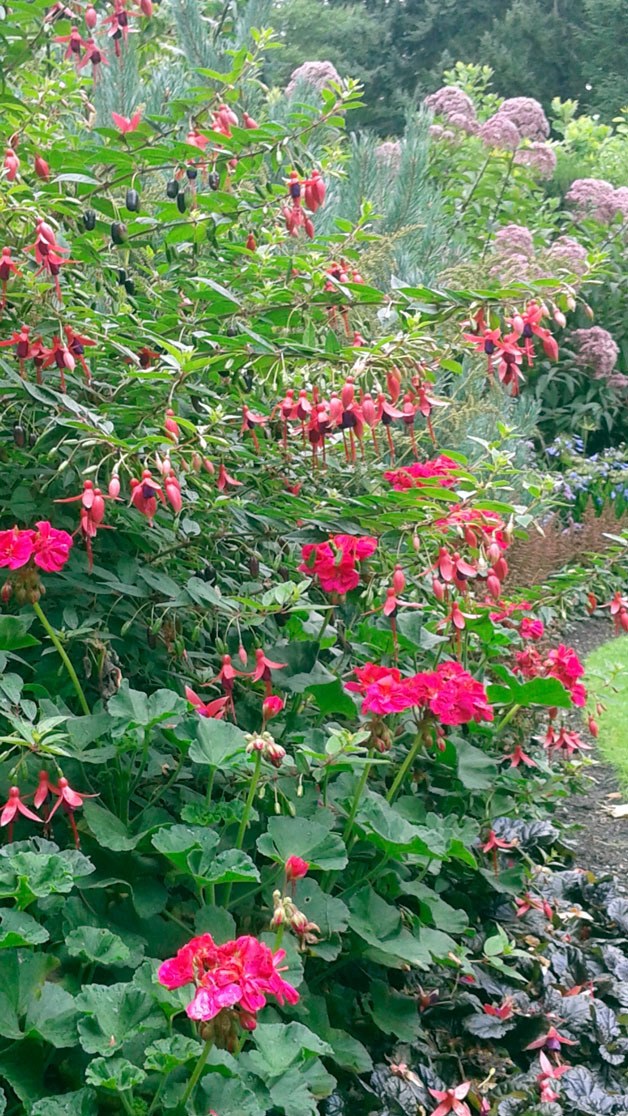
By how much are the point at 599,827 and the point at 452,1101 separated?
138 centimetres

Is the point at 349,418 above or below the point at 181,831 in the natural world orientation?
above

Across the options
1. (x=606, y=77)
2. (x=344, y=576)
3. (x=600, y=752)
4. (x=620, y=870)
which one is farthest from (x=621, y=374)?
(x=606, y=77)

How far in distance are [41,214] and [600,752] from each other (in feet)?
8.97

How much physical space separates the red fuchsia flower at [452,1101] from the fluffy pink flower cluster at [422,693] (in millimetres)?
632

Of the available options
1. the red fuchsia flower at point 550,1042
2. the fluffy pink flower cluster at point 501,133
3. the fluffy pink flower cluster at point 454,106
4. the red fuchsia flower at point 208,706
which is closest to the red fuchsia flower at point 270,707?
the red fuchsia flower at point 208,706

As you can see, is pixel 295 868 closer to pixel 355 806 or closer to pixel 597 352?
pixel 355 806

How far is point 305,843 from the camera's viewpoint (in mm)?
1666

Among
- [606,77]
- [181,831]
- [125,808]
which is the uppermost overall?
[181,831]

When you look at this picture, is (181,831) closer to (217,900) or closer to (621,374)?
(217,900)

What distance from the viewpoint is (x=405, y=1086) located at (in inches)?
71.5

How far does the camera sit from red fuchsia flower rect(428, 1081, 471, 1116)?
1.82m

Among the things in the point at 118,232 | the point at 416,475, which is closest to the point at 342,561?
the point at 416,475

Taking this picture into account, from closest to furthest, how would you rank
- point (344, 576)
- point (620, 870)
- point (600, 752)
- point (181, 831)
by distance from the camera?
point (181, 831), point (344, 576), point (620, 870), point (600, 752)

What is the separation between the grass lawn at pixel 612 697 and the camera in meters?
3.41
